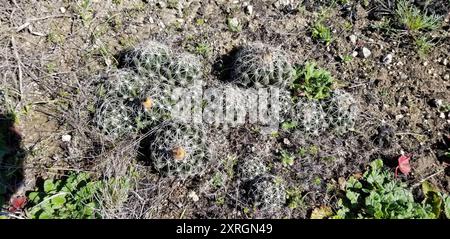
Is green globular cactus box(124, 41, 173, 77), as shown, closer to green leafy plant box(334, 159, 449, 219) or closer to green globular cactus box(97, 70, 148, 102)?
green globular cactus box(97, 70, 148, 102)

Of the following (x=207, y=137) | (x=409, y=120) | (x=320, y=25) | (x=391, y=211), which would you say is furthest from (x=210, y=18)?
(x=391, y=211)

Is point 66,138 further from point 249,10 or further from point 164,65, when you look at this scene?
point 249,10

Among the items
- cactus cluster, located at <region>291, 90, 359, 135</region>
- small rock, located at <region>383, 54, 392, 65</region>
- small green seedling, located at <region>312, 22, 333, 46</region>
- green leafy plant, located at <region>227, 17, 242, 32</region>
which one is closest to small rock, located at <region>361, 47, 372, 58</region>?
small rock, located at <region>383, 54, 392, 65</region>

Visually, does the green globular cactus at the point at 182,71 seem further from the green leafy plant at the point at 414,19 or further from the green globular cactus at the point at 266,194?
the green leafy plant at the point at 414,19

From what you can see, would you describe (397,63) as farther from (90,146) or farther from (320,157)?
(90,146)

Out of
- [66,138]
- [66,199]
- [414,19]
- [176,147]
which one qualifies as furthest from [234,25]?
[66,199]

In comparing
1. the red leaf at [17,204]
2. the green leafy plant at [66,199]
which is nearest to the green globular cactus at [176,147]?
the green leafy plant at [66,199]
